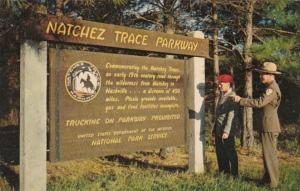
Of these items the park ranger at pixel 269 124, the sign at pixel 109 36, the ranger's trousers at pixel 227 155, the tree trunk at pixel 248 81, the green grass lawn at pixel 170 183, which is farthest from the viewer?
the tree trunk at pixel 248 81

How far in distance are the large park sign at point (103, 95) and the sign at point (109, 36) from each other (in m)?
0.01

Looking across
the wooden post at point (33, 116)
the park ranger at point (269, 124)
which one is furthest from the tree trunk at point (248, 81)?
the wooden post at point (33, 116)

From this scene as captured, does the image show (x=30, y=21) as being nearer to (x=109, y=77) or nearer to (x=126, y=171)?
(x=109, y=77)

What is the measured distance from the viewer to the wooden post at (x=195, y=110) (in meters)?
8.97

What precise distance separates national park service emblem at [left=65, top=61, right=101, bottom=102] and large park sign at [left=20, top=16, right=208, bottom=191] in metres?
0.01

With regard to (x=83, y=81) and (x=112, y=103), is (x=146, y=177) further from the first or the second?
(x=83, y=81)

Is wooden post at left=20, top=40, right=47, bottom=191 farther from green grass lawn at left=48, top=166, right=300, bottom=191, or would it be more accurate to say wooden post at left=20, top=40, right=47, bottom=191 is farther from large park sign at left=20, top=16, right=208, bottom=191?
green grass lawn at left=48, top=166, right=300, bottom=191

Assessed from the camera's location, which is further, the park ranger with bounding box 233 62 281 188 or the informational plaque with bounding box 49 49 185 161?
the park ranger with bounding box 233 62 281 188

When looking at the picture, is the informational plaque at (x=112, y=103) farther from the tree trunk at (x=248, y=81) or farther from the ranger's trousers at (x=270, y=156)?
the tree trunk at (x=248, y=81)

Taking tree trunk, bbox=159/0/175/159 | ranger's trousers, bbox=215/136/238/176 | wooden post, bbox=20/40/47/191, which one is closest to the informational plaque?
wooden post, bbox=20/40/47/191

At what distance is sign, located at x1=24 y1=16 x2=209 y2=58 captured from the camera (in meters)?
6.46

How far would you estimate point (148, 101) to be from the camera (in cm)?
812

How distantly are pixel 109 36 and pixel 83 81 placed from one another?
31.3 inches

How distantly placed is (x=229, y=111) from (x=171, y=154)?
3.97 m
